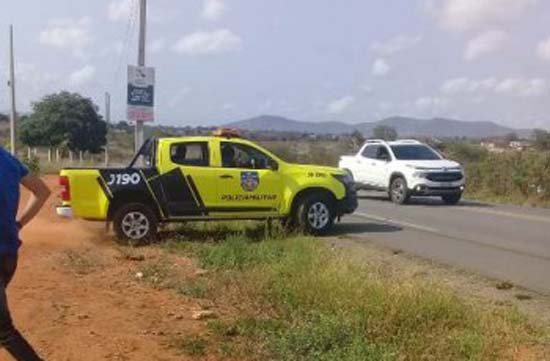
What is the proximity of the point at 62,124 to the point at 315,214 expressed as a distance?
5283 centimetres

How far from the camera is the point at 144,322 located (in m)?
7.65

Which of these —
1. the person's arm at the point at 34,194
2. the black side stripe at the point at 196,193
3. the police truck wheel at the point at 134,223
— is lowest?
the police truck wheel at the point at 134,223

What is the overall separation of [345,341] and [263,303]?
1783 millimetres

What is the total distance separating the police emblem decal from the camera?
47.7 feet

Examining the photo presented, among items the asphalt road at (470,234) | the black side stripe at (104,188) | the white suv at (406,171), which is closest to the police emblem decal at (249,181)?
the asphalt road at (470,234)

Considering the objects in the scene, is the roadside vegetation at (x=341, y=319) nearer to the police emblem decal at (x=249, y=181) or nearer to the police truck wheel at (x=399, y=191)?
the police emblem decal at (x=249, y=181)

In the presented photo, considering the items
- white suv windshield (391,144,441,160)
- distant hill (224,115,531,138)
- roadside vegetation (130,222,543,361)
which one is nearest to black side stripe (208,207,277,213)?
roadside vegetation (130,222,543,361)

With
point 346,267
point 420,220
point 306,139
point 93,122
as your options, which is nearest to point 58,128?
point 93,122

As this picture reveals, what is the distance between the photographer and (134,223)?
13.8 metres

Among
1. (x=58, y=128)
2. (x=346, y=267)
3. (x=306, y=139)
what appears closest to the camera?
(x=346, y=267)

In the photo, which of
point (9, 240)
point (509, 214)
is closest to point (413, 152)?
point (509, 214)

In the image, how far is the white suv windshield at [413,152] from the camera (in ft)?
81.0

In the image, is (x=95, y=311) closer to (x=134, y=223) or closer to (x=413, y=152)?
(x=134, y=223)

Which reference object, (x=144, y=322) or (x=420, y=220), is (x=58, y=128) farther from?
(x=144, y=322)
